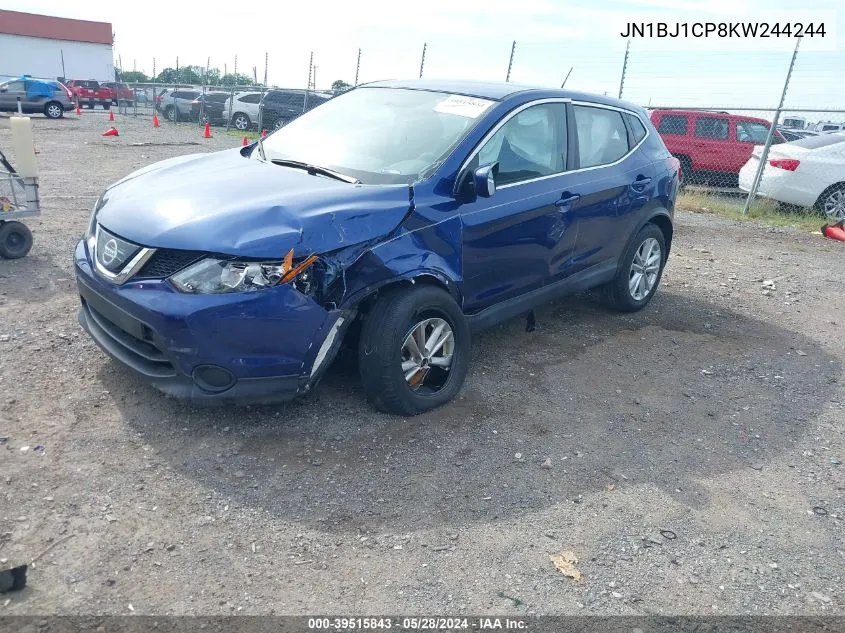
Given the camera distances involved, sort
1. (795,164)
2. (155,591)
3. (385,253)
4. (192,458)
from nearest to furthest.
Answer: (155,591), (192,458), (385,253), (795,164)

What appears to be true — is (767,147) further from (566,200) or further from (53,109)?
(53,109)

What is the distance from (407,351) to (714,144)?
40.0 ft

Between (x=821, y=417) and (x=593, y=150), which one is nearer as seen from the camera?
(x=821, y=417)

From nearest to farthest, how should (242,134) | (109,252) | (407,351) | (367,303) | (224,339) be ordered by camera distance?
(224,339)
(109,252)
(367,303)
(407,351)
(242,134)

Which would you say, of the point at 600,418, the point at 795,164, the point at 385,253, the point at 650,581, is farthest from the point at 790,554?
the point at 795,164

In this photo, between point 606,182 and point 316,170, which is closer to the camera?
point 316,170

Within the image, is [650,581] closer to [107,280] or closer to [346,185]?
[346,185]

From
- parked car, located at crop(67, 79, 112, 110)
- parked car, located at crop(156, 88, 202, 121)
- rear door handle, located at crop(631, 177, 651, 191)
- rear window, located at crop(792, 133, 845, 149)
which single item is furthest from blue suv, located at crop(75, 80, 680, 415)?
parked car, located at crop(67, 79, 112, 110)

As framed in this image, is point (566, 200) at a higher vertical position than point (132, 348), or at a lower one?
higher

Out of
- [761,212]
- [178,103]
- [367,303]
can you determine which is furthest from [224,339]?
[178,103]

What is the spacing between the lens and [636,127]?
18.7 ft

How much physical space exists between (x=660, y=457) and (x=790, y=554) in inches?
31.8

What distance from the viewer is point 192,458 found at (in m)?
3.30

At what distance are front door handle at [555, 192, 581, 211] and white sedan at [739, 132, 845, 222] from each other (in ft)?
24.1
